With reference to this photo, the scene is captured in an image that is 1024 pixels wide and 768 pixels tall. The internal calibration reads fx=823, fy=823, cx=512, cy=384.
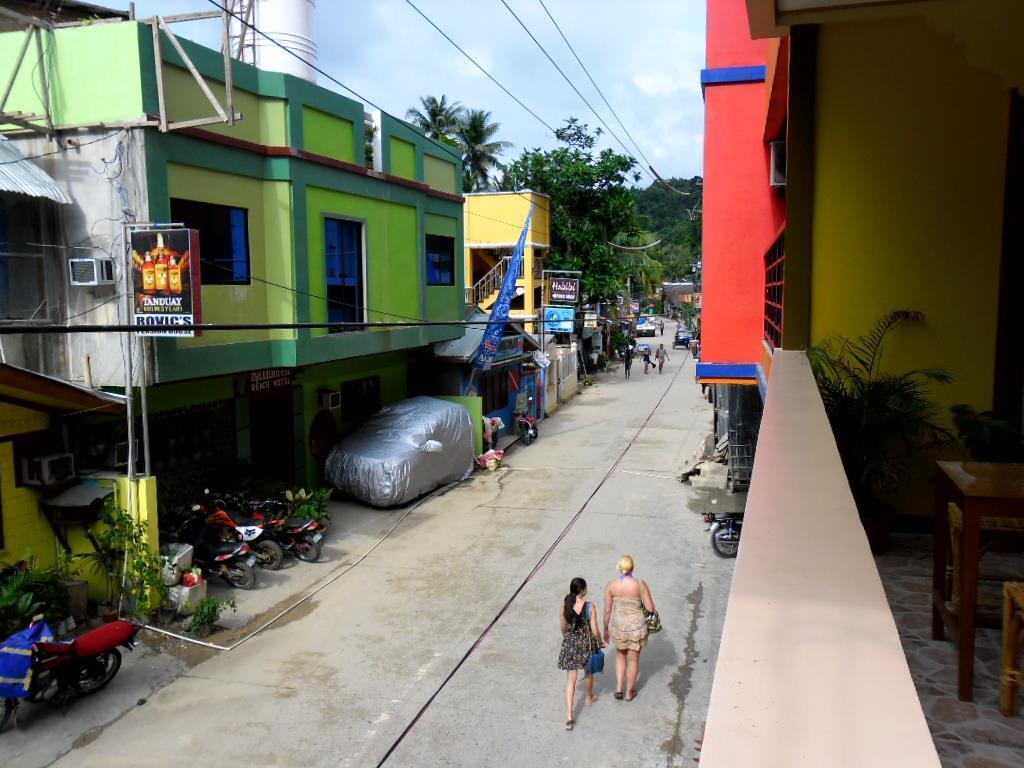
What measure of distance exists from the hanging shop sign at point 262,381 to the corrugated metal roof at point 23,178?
13.9ft

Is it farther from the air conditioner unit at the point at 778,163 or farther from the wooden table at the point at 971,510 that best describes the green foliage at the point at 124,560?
the air conditioner unit at the point at 778,163

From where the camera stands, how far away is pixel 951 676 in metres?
4.07

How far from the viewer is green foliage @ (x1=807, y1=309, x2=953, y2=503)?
5.77 meters

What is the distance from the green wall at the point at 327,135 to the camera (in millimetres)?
13766

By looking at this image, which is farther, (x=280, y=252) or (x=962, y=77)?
(x=280, y=252)

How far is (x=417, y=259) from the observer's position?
1770 centimetres

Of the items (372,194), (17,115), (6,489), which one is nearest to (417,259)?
(372,194)

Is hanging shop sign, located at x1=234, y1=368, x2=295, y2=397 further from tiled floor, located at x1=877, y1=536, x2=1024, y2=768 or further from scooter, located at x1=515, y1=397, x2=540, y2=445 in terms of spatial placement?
tiled floor, located at x1=877, y1=536, x2=1024, y2=768

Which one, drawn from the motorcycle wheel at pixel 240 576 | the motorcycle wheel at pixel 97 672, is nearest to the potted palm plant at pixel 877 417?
the motorcycle wheel at pixel 97 672

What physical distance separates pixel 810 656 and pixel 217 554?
35.5 feet

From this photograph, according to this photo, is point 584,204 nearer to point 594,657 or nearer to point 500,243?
point 500,243

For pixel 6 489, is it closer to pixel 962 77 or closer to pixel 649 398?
pixel 962 77

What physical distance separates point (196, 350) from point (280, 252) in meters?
2.70

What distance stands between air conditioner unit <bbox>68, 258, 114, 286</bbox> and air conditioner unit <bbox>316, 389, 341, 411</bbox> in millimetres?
6029
